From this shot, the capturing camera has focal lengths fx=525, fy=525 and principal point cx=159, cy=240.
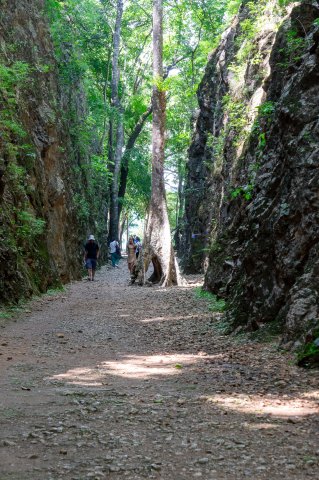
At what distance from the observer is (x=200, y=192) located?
28.4 metres

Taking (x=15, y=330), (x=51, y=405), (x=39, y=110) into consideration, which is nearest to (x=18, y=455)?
(x=51, y=405)

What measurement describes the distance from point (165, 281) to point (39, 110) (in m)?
7.40

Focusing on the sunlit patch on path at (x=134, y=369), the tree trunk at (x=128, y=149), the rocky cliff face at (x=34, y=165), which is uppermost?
the tree trunk at (x=128, y=149)

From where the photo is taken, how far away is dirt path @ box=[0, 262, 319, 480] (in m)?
3.56

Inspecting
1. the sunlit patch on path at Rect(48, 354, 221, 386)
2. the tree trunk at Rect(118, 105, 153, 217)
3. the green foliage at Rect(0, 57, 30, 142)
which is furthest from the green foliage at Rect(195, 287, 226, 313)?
the tree trunk at Rect(118, 105, 153, 217)

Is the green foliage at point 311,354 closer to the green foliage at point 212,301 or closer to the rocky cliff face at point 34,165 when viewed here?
the green foliage at point 212,301

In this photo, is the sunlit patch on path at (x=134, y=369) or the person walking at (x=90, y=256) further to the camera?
the person walking at (x=90, y=256)

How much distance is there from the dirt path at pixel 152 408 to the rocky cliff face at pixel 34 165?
13.0 ft

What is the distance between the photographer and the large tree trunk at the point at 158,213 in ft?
61.4

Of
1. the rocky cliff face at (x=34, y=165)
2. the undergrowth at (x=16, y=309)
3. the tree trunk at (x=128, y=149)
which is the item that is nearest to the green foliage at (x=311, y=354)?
the undergrowth at (x=16, y=309)

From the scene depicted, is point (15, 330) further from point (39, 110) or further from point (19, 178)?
point (39, 110)

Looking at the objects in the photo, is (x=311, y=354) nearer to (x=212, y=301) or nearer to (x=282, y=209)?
(x=282, y=209)

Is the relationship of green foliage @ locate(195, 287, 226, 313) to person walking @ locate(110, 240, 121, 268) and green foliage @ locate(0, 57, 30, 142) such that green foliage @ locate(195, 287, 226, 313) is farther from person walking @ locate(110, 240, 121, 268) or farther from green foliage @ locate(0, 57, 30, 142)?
person walking @ locate(110, 240, 121, 268)

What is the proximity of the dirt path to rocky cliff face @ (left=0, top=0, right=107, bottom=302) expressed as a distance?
156 inches
